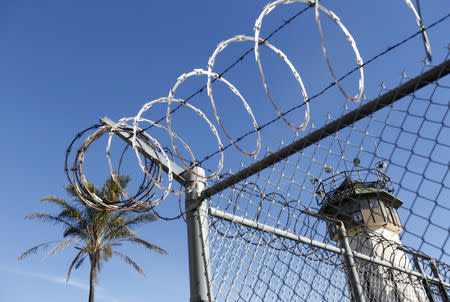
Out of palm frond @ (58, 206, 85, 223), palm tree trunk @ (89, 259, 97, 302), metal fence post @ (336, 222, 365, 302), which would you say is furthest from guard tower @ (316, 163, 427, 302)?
palm frond @ (58, 206, 85, 223)

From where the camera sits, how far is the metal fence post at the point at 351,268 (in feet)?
10.7

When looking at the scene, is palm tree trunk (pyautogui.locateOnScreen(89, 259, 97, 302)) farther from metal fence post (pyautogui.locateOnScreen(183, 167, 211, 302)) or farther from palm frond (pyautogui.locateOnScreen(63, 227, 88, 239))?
metal fence post (pyautogui.locateOnScreen(183, 167, 211, 302))

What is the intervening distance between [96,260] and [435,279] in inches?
621

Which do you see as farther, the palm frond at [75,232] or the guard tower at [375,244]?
the palm frond at [75,232]

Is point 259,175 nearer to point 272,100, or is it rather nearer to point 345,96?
point 272,100

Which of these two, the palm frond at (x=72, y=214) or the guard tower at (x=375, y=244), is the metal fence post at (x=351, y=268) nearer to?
the guard tower at (x=375, y=244)

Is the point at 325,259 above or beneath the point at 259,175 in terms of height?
beneath

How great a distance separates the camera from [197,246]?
115 inches

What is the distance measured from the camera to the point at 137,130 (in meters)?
3.37

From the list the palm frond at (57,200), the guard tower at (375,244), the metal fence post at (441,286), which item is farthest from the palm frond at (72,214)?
the metal fence post at (441,286)

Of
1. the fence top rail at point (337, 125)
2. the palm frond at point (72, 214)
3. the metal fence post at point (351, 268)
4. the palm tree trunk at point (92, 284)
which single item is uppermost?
the palm frond at point (72, 214)

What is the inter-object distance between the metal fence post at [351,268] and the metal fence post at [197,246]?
1.36 metres

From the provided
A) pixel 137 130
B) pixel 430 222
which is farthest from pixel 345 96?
pixel 137 130

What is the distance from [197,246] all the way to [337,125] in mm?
1391
